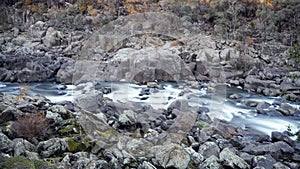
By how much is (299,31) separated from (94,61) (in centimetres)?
1724

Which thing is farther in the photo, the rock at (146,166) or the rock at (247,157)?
the rock at (247,157)

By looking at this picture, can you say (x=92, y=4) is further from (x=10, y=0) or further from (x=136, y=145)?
(x=136, y=145)

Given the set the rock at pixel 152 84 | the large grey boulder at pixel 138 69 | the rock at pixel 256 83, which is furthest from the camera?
the large grey boulder at pixel 138 69

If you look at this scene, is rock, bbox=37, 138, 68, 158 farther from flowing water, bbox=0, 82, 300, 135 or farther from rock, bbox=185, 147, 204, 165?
flowing water, bbox=0, 82, 300, 135

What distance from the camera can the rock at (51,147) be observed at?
18.2ft

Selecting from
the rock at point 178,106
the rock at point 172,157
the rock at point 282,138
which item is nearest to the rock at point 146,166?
the rock at point 172,157

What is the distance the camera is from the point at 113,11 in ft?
110

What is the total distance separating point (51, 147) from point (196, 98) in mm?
8835

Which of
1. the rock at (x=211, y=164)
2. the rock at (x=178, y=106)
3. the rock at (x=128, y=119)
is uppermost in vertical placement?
the rock at (x=128, y=119)

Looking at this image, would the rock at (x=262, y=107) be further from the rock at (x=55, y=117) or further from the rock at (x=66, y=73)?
the rock at (x=66, y=73)

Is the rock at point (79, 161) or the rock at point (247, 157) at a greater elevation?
the rock at point (79, 161)

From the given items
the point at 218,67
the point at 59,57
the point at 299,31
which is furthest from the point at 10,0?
the point at 299,31

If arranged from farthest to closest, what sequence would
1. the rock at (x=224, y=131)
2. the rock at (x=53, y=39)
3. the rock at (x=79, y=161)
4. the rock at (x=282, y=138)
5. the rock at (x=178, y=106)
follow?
the rock at (x=53, y=39), the rock at (x=178, y=106), the rock at (x=224, y=131), the rock at (x=282, y=138), the rock at (x=79, y=161)

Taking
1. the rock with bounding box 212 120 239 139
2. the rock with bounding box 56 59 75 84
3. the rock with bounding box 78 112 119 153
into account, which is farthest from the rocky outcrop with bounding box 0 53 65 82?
the rock with bounding box 212 120 239 139
